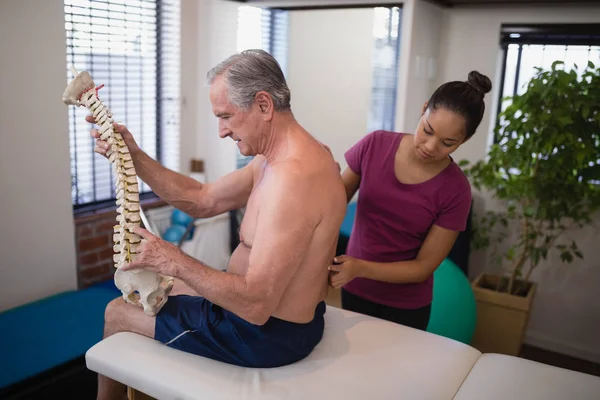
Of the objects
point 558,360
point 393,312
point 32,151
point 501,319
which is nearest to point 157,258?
point 393,312

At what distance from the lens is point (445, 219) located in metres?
1.77

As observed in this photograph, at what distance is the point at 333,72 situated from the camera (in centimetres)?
Result: 374

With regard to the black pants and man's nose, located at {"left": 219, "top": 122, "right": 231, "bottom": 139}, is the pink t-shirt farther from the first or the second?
man's nose, located at {"left": 219, "top": 122, "right": 231, "bottom": 139}

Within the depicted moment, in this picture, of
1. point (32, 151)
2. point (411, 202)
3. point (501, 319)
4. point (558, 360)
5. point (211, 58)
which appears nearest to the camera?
point (411, 202)

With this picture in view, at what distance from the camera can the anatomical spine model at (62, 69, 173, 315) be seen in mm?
1439

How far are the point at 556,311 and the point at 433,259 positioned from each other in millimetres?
2039

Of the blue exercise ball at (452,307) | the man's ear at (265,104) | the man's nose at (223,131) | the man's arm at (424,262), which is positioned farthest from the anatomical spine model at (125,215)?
the blue exercise ball at (452,307)

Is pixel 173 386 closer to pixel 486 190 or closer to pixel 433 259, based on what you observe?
pixel 433 259

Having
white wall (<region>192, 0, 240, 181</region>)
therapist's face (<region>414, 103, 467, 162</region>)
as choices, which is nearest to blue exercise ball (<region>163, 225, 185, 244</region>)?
white wall (<region>192, 0, 240, 181</region>)

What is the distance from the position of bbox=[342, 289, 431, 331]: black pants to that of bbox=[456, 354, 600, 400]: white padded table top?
371 mm

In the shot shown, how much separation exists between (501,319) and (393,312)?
1364mm

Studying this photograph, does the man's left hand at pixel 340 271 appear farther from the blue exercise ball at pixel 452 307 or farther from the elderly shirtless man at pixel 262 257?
the blue exercise ball at pixel 452 307

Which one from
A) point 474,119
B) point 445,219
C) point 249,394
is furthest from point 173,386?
point 474,119

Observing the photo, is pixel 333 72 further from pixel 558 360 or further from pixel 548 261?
pixel 558 360
